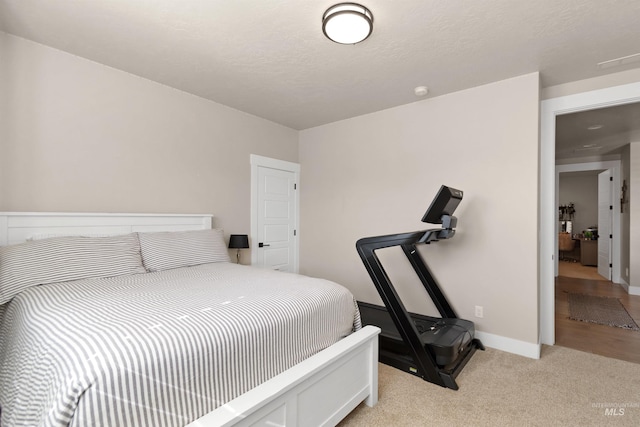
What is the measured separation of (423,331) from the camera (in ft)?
8.48

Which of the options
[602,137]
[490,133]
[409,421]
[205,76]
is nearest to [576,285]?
[602,137]

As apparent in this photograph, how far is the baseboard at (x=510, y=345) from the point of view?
2.64 metres

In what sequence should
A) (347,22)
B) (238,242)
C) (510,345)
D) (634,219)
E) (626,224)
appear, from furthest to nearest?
(626,224)
(634,219)
(238,242)
(510,345)
(347,22)

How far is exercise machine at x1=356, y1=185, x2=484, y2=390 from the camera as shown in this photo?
2.24 m

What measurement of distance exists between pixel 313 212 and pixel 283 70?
2.12m

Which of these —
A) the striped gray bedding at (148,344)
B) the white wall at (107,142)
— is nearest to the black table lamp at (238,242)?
the white wall at (107,142)

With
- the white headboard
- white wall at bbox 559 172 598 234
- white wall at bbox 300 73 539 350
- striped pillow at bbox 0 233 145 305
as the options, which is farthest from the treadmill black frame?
white wall at bbox 559 172 598 234

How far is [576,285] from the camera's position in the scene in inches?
214

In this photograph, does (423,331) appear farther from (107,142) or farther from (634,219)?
(634,219)

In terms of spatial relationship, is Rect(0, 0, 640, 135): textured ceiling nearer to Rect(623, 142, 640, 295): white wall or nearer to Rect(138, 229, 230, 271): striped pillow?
Rect(138, 229, 230, 271): striped pillow

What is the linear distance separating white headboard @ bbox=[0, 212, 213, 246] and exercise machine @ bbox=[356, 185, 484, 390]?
1.92 meters

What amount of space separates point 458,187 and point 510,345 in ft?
5.10

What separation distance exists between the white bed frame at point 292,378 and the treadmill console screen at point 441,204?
1.05m

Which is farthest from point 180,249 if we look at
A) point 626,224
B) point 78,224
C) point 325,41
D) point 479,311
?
point 626,224
